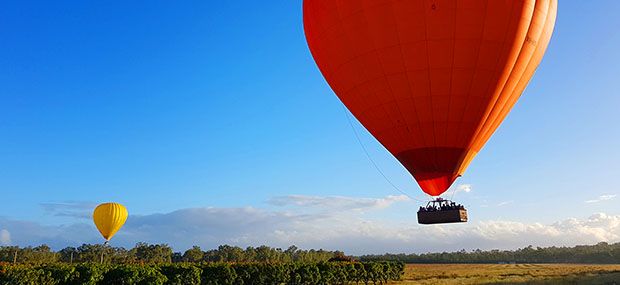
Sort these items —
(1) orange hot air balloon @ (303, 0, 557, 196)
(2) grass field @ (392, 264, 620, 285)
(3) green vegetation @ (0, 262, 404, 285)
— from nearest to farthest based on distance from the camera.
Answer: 1. (1) orange hot air balloon @ (303, 0, 557, 196)
2. (3) green vegetation @ (0, 262, 404, 285)
3. (2) grass field @ (392, 264, 620, 285)

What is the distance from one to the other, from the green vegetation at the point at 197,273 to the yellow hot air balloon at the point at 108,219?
25.9m

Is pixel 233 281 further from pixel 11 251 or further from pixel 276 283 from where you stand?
pixel 11 251

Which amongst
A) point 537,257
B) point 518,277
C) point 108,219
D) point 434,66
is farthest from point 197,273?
point 537,257

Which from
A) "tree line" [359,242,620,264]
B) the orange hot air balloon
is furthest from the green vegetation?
"tree line" [359,242,620,264]

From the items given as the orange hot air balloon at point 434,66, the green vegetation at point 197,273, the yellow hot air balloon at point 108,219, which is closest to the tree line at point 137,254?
the yellow hot air balloon at point 108,219

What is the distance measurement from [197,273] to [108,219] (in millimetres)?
30085

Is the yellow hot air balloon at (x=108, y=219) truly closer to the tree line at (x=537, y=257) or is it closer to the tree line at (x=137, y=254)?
the tree line at (x=137, y=254)

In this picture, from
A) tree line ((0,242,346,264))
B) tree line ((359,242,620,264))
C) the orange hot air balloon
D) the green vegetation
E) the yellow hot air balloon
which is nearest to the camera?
the orange hot air balloon

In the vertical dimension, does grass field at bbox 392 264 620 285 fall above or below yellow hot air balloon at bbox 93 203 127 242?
below

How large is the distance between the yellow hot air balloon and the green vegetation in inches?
1021

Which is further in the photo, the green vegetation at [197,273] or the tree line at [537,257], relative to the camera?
the tree line at [537,257]

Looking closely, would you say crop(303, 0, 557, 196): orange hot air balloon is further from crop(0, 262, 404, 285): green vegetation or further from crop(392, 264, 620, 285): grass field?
crop(392, 264, 620, 285): grass field

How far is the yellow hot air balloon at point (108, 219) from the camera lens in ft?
175

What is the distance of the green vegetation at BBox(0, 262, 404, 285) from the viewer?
74.9 ft
